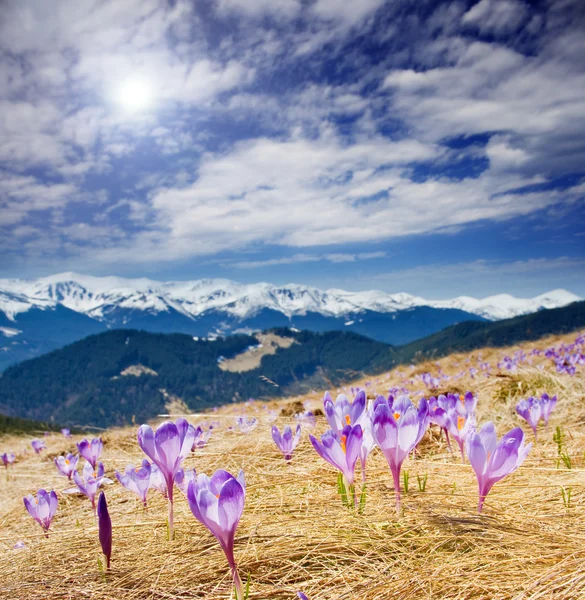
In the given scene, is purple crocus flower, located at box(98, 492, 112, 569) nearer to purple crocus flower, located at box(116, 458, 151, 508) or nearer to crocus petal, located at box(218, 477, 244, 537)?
crocus petal, located at box(218, 477, 244, 537)

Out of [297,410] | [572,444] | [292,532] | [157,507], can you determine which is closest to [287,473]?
[157,507]

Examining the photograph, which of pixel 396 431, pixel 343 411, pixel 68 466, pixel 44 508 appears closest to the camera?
pixel 396 431

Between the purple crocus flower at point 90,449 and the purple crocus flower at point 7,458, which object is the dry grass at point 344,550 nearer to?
the purple crocus flower at point 90,449

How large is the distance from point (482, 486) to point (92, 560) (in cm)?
181

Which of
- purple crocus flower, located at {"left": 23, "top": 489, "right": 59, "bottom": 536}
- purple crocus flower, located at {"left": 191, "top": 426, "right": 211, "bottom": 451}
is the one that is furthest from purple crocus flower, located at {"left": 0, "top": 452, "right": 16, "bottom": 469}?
purple crocus flower, located at {"left": 23, "top": 489, "right": 59, "bottom": 536}

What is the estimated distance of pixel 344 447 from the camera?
2.06 meters

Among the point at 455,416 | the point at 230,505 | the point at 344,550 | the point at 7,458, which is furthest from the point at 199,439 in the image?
the point at 7,458

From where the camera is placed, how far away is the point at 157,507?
2.83 m

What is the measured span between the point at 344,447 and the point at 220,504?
78 cm

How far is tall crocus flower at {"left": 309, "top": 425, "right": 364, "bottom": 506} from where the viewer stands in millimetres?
2000

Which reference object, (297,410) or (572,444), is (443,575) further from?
(297,410)

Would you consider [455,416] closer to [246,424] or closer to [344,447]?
[344,447]

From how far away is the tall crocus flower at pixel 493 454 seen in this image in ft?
6.09

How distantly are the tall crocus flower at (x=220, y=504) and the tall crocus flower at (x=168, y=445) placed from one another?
1.82 feet
